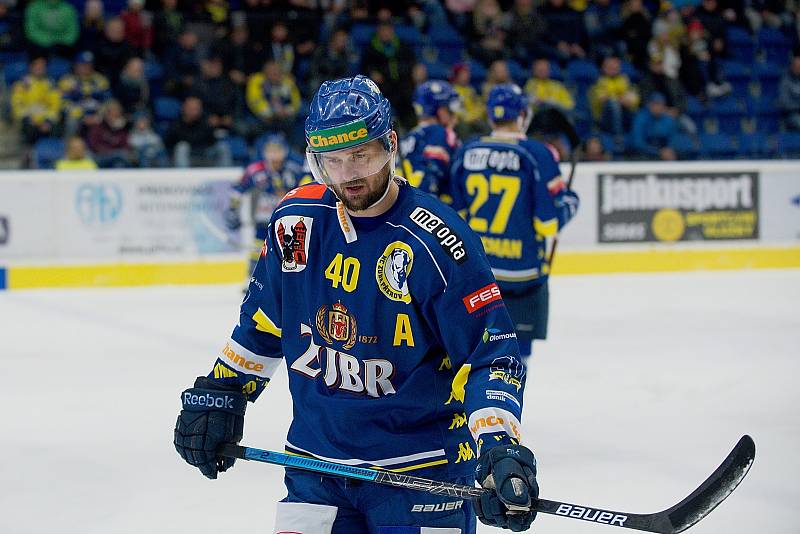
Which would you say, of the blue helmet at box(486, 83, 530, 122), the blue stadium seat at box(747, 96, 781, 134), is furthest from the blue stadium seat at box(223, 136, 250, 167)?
the blue stadium seat at box(747, 96, 781, 134)

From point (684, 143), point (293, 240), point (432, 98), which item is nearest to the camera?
point (293, 240)

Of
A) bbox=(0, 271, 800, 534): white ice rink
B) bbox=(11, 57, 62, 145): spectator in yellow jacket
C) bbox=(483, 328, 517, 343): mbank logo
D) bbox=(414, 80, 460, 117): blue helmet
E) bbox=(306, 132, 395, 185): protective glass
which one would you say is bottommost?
bbox=(0, 271, 800, 534): white ice rink

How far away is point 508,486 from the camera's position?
6.10 feet

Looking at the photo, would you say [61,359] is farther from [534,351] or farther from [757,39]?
[757,39]

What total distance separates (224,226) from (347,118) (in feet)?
23.9

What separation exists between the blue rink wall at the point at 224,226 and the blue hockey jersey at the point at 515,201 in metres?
4.63

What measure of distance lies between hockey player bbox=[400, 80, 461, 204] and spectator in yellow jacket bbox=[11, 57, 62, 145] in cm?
487

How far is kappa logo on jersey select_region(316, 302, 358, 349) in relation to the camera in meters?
2.12

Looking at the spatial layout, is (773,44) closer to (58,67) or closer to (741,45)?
(741,45)

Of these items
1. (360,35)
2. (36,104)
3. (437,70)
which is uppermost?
(360,35)

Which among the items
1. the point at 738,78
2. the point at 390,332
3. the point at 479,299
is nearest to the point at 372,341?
the point at 390,332

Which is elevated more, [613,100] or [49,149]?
[613,100]

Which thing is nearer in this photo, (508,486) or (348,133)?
(508,486)

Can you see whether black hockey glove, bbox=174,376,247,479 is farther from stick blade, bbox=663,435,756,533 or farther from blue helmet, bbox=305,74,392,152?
stick blade, bbox=663,435,756,533
